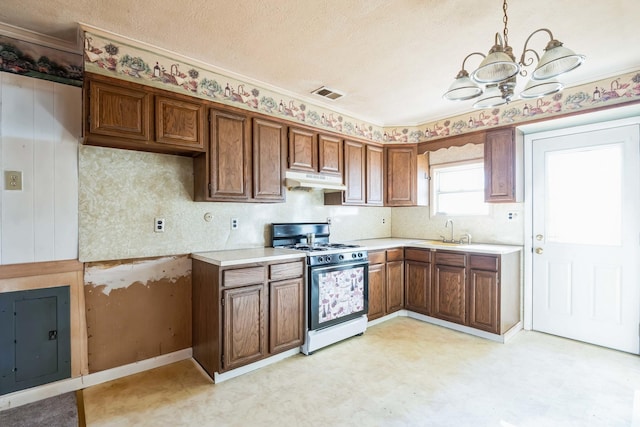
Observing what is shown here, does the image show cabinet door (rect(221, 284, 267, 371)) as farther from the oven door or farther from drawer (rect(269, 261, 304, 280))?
the oven door

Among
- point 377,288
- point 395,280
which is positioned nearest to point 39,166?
point 377,288

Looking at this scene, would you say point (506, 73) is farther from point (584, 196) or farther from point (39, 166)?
point (39, 166)

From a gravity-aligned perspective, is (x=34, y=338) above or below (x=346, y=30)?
below

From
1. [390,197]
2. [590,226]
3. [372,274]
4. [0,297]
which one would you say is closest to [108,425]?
[0,297]

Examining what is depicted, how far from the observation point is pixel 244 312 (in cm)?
259

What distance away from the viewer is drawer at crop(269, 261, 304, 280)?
2773 mm

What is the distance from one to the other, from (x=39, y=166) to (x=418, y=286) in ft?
12.9

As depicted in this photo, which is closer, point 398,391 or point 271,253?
point 398,391

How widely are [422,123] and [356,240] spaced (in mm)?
1936

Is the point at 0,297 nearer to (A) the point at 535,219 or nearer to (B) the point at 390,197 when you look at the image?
(B) the point at 390,197

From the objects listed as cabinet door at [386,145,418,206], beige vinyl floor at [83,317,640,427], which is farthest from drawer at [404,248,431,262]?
beige vinyl floor at [83,317,640,427]

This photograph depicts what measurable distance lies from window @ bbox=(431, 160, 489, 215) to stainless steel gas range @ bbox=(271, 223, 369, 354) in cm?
166

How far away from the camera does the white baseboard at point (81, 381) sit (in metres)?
2.17

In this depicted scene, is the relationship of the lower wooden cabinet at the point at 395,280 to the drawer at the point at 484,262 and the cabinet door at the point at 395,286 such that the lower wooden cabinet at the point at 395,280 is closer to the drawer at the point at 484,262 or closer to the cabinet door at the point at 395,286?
the cabinet door at the point at 395,286
